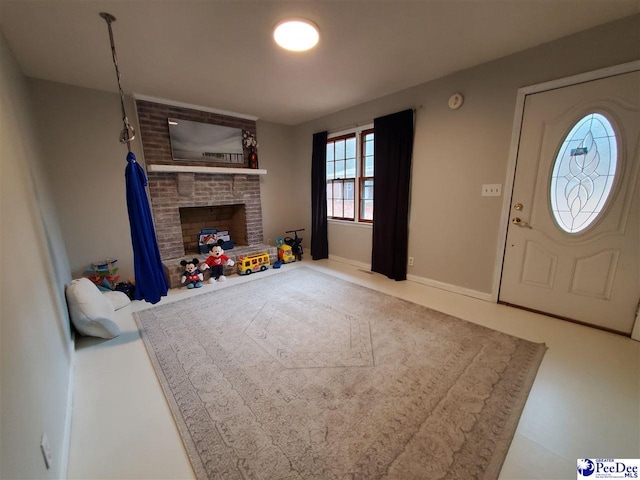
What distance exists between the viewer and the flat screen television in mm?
3564

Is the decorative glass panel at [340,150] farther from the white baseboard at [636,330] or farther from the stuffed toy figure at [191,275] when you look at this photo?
the white baseboard at [636,330]

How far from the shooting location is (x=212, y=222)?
450 cm

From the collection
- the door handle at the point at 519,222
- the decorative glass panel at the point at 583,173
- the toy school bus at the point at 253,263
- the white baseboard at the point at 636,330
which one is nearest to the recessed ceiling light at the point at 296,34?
the decorative glass panel at the point at 583,173

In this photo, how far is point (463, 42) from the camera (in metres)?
2.19

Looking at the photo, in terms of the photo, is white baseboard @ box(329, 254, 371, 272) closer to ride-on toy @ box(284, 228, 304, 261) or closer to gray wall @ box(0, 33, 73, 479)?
ride-on toy @ box(284, 228, 304, 261)

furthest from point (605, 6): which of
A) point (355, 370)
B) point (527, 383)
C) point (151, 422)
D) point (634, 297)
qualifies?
point (151, 422)

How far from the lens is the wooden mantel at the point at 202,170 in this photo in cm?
334

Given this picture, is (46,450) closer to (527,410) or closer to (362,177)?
(527,410)

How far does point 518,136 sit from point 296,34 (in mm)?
2237

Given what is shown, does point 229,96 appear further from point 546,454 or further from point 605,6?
point 546,454

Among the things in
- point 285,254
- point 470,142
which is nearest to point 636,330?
point 470,142

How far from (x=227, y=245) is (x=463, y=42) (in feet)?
13.2

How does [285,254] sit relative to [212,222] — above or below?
below

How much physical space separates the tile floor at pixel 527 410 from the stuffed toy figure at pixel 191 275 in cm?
103
